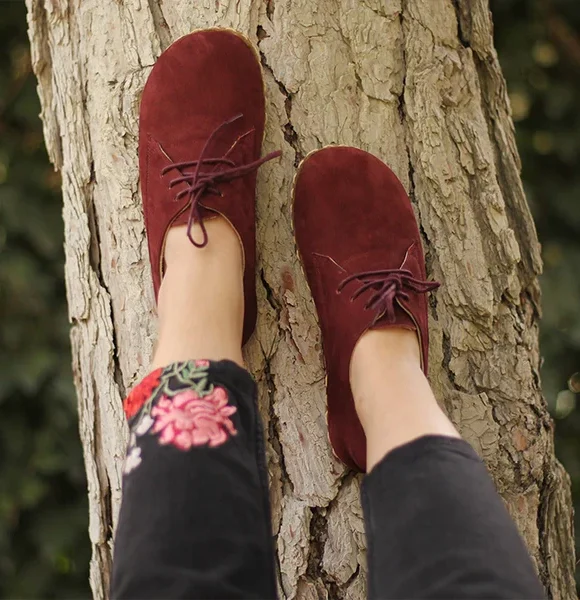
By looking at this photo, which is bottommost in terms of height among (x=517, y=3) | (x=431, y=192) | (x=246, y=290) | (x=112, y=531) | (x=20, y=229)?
(x=112, y=531)

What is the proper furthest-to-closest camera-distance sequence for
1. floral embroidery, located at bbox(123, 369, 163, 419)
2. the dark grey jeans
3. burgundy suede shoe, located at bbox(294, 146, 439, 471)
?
1. burgundy suede shoe, located at bbox(294, 146, 439, 471)
2. floral embroidery, located at bbox(123, 369, 163, 419)
3. the dark grey jeans

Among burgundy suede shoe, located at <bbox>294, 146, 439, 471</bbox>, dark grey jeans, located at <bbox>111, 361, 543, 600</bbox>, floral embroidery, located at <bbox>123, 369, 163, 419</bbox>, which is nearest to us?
dark grey jeans, located at <bbox>111, 361, 543, 600</bbox>

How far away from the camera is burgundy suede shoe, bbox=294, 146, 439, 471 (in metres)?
1.01

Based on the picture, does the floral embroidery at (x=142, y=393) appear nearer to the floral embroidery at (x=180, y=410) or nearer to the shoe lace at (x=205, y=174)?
the floral embroidery at (x=180, y=410)

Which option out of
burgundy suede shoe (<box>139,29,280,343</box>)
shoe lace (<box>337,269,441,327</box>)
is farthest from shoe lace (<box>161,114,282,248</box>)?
shoe lace (<box>337,269,441,327</box>)

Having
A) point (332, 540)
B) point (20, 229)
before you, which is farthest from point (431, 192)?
point (20, 229)

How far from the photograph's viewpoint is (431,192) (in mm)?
1094

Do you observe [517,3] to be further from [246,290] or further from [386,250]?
[246,290]

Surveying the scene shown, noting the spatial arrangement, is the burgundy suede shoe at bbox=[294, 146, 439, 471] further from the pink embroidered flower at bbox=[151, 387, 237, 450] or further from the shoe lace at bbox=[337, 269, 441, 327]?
the pink embroidered flower at bbox=[151, 387, 237, 450]

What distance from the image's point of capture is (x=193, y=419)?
0.78m

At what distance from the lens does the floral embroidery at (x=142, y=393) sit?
824 mm

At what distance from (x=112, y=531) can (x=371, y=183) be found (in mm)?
725

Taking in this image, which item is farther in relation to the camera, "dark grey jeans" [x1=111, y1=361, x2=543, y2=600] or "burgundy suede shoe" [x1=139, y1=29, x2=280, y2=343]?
"burgundy suede shoe" [x1=139, y1=29, x2=280, y2=343]

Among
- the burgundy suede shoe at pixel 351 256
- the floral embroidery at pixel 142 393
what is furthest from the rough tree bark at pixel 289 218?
the floral embroidery at pixel 142 393
